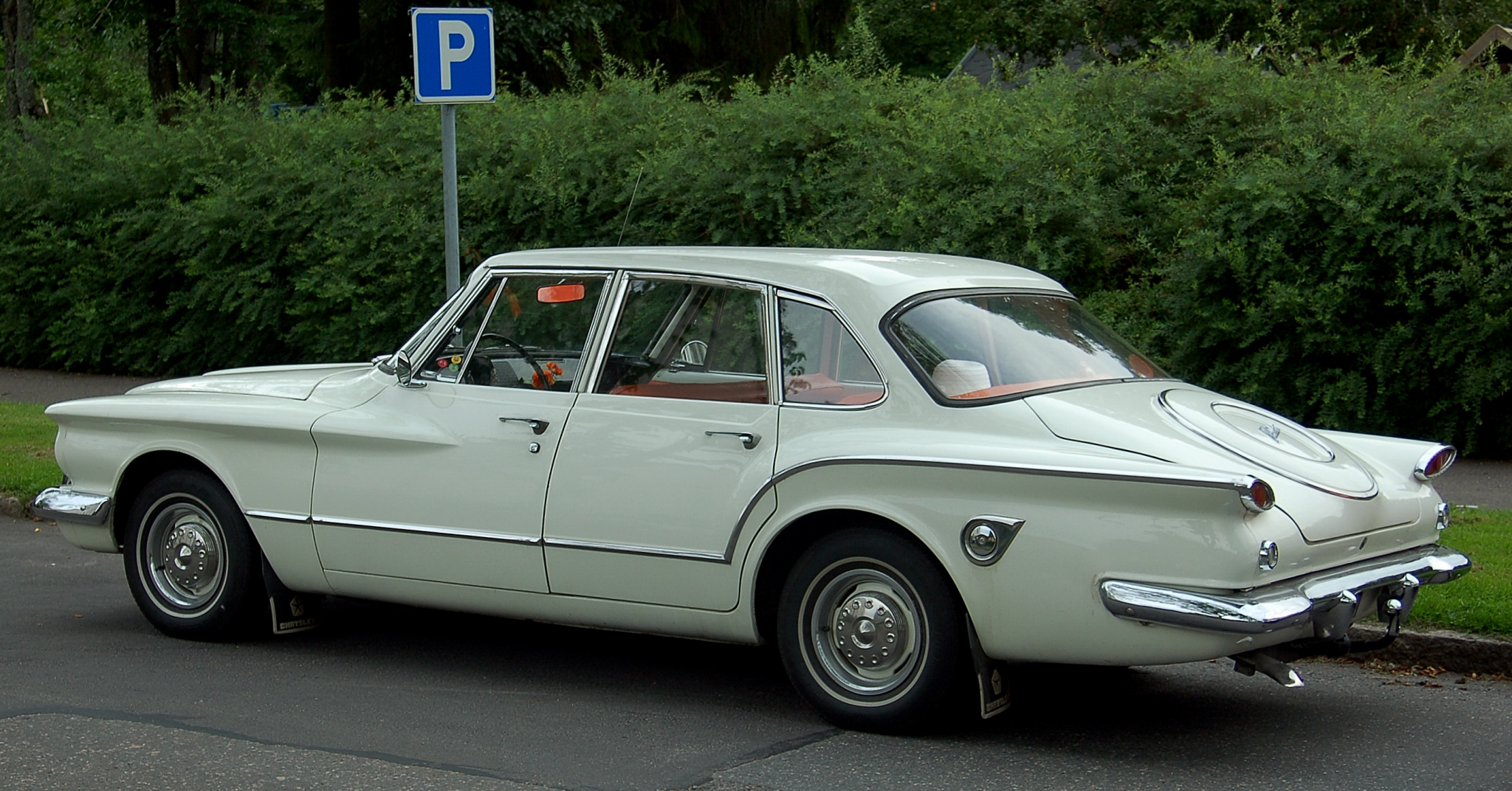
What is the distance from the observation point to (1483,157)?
1029 centimetres

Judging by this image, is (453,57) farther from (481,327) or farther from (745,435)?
(745,435)

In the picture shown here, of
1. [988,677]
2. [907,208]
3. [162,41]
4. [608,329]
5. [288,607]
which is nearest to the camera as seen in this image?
[988,677]

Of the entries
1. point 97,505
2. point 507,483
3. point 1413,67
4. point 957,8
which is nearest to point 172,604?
point 97,505

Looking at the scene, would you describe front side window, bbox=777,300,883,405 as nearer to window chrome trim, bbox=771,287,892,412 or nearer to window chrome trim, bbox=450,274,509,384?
window chrome trim, bbox=771,287,892,412

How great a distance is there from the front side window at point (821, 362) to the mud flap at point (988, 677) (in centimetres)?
84

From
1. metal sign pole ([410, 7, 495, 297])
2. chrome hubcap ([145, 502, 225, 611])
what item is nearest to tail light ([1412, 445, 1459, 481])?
chrome hubcap ([145, 502, 225, 611])

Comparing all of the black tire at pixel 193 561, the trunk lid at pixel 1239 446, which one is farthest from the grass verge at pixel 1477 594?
the black tire at pixel 193 561

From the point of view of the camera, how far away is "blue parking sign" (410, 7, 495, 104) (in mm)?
8891

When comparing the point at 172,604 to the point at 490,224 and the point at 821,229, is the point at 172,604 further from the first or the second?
the point at 490,224

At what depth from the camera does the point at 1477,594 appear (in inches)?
258

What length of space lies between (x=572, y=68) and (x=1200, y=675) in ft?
36.7

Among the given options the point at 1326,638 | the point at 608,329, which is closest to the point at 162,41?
the point at 608,329

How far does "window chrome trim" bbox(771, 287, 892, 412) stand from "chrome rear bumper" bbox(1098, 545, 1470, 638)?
1.02 m

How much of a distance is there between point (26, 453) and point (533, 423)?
7251mm
